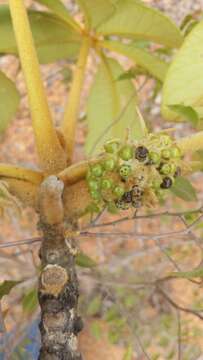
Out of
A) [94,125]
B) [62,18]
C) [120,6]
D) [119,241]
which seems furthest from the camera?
[119,241]

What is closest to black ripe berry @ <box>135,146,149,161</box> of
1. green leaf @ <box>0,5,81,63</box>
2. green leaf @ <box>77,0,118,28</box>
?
green leaf @ <box>77,0,118,28</box>

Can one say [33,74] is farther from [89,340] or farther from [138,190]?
[89,340]

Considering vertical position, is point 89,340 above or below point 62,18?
below

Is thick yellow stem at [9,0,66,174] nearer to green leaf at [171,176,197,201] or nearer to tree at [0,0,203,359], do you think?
tree at [0,0,203,359]

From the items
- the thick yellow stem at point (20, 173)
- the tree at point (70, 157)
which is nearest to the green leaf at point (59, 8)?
the tree at point (70, 157)

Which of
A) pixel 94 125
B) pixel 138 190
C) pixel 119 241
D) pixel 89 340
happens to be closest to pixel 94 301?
pixel 89 340

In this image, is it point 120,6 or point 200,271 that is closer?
point 200,271

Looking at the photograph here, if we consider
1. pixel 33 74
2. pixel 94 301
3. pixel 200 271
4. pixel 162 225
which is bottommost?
pixel 200 271
